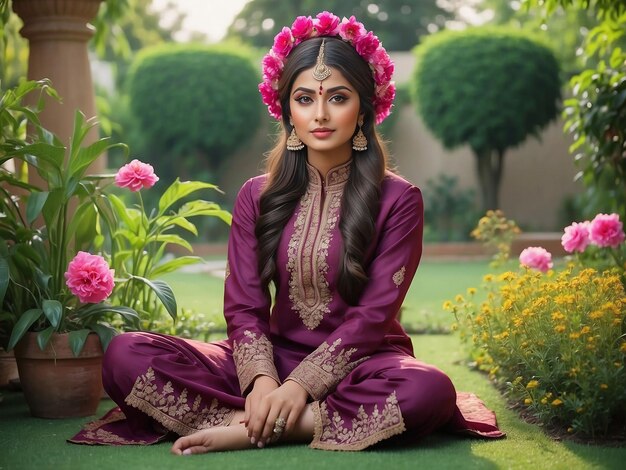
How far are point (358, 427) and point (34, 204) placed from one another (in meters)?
1.49

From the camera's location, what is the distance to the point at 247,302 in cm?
356

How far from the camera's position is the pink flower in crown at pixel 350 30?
11.7 ft

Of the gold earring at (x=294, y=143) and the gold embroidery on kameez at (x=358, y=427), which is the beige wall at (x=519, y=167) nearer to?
the gold earring at (x=294, y=143)

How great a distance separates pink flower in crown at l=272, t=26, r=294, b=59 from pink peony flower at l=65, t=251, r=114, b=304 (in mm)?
1047

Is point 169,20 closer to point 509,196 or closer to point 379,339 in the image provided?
point 509,196

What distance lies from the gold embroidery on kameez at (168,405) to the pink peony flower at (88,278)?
1.84 feet

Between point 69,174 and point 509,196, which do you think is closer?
point 69,174

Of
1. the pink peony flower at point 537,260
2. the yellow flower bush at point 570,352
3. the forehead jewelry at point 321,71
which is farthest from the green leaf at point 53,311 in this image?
the pink peony flower at point 537,260

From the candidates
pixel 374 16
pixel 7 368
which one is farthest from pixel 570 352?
pixel 374 16

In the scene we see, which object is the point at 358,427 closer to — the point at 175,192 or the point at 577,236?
the point at 175,192

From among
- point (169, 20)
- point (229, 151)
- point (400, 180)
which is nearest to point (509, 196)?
point (229, 151)

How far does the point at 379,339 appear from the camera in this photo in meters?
3.41

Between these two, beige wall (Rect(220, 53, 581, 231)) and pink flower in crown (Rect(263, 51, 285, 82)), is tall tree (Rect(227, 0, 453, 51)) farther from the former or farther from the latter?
pink flower in crown (Rect(263, 51, 285, 82))

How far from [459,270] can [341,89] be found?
768 cm
